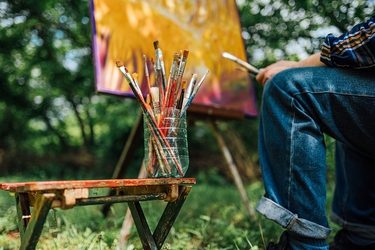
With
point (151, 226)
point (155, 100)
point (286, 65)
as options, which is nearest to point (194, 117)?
point (151, 226)

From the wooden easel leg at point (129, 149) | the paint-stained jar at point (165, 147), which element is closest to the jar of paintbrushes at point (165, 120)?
the paint-stained jar at point (165, 147)

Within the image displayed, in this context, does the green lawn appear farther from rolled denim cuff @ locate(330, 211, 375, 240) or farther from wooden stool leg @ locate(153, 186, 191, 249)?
rolled denim cuff @ locate(330, 211, 375, 240)

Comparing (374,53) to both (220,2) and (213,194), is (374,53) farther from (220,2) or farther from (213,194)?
(213,194)

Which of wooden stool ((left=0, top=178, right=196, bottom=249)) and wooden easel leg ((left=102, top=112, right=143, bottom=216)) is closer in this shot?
wooden stool ((left=0, top=178, right=196, bottom=249))

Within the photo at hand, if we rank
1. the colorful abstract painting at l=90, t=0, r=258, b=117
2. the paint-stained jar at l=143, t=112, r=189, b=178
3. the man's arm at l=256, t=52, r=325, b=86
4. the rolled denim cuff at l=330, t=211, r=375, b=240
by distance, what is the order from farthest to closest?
the colorful abstract painting at l=90, t=0, r=258, b=117, the rolled denim cuff at l=330, t=211, r=375, b=240, the man's arm at l=256, t=52, r=325, b=86, the paint-stained jar at l=143, t=112, r=189, b=178

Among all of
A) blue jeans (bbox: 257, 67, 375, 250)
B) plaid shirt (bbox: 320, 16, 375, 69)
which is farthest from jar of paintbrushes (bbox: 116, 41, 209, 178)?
→ plaid shirt (bbox: 320, 16, 375, 69)

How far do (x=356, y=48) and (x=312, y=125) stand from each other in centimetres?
26

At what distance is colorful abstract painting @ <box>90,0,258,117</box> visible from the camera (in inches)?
71.1

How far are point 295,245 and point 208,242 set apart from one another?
0.63 metres

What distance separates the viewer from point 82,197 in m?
0.95

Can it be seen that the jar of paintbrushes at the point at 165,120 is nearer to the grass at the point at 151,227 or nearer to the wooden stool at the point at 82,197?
the wooden stool at the point at 82,197

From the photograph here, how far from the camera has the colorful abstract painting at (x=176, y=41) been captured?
5.93ft

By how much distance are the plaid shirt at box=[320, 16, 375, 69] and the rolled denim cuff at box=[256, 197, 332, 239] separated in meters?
0.48

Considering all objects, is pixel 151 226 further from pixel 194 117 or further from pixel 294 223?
pixel 294 223
